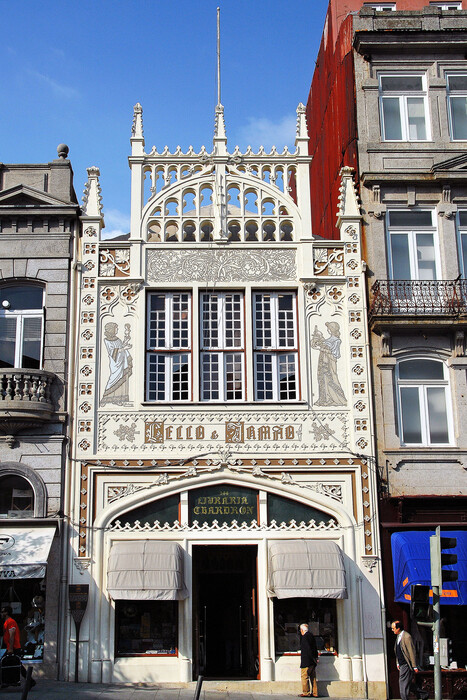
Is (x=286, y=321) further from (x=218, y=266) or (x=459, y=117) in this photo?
(x=459, y=117)

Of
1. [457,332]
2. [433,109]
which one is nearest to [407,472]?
[457,332]

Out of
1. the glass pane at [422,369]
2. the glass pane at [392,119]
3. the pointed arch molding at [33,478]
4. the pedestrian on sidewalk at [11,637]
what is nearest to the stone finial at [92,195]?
the pointed arch molding at [33,478]

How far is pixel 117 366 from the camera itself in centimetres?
2216

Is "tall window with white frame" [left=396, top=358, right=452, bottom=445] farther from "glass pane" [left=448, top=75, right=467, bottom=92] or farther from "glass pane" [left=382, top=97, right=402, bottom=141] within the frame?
"glass pane" [left=448, top=75, right=467, bottom=92]

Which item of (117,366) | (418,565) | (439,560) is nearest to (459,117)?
(117,366)

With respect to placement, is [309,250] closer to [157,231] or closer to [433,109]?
[157,231]

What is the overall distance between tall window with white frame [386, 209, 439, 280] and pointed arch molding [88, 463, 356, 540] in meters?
6.34

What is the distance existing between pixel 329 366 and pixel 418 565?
553 centimetres

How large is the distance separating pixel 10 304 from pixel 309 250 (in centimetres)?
828

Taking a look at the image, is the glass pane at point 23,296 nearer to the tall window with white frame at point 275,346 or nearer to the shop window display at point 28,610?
the tall window with white frame at point 275,346

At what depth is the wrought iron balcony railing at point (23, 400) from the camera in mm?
20844

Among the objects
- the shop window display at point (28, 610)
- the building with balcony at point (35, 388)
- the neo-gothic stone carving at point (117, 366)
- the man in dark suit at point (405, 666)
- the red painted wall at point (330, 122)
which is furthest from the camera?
the red painted wall at point (330, 122)

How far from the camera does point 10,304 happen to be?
74.6ft

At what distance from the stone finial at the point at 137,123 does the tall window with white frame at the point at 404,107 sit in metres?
6.97
